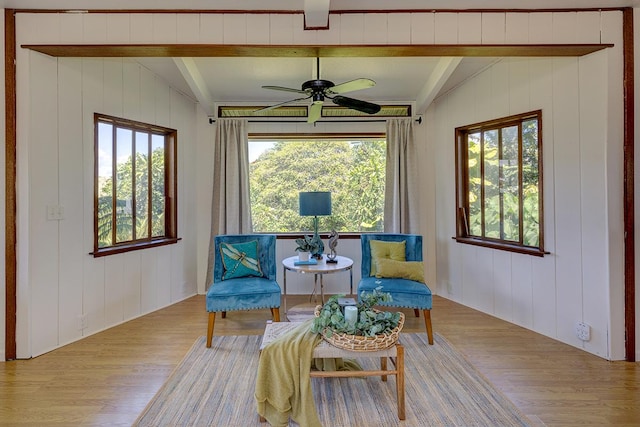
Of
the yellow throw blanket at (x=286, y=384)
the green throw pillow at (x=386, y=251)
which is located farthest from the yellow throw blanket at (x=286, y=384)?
the green throw pillow at (x=386, y=251)

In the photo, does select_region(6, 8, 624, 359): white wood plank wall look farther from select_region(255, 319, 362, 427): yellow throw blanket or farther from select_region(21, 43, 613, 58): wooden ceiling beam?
select_region(255, 319, 362, 427): yellow throw blanket

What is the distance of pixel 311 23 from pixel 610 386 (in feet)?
11.1

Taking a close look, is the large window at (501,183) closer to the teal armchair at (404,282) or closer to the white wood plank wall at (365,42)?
the white wood plank wall at (365,42)

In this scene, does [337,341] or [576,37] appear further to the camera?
[576,37]

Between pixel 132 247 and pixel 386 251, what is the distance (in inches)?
109

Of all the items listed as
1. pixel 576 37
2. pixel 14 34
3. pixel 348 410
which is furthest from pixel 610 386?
pixel 14 34

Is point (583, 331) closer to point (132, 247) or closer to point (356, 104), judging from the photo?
point (356, 104)

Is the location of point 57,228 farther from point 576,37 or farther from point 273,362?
point 576,37

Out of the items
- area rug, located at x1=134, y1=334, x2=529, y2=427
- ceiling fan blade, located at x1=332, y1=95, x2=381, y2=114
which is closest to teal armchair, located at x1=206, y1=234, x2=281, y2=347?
area rug, located at x1=134, y1=334, x2=529, y2=427

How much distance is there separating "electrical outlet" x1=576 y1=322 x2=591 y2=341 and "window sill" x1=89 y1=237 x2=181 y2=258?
14.1 ft

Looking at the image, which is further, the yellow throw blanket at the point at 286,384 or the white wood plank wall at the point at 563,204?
the white wood plank wall at the point at 563,204

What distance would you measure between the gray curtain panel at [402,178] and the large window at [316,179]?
0.26 m

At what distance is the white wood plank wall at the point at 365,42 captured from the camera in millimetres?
2629

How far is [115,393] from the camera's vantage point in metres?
2.25
